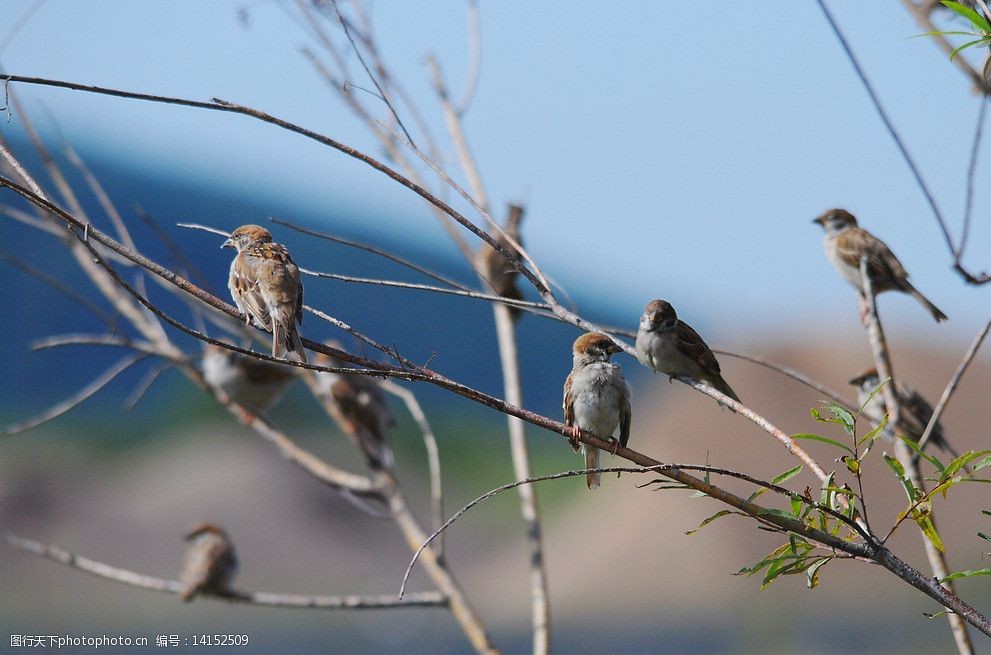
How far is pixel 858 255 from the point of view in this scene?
6004 mm

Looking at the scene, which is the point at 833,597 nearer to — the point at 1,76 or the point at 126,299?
the point at 126,299

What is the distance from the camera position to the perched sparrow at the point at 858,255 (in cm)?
564

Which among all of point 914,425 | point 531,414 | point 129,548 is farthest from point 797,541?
point 129,548

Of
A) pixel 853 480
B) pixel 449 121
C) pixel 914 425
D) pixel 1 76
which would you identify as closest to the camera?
pixel 1 76

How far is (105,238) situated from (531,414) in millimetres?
874

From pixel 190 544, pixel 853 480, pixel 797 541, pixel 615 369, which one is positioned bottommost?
pixel 797 541

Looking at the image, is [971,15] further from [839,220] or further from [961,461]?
[839,220]

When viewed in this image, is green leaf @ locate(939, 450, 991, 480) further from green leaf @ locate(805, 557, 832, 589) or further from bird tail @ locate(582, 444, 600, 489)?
bird tail @ locate(582, 444, 600, 489)

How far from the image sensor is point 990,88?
2932mm

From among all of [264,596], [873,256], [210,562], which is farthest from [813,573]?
[210,562]

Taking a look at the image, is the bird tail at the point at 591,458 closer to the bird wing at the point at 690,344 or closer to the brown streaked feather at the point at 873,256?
the bird wing at the point at 690,344

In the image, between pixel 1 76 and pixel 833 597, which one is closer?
pixel 1 76

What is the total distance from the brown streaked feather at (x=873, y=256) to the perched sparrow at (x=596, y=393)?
8.68 ft

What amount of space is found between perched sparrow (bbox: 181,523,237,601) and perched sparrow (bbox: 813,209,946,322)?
456 centimetres
